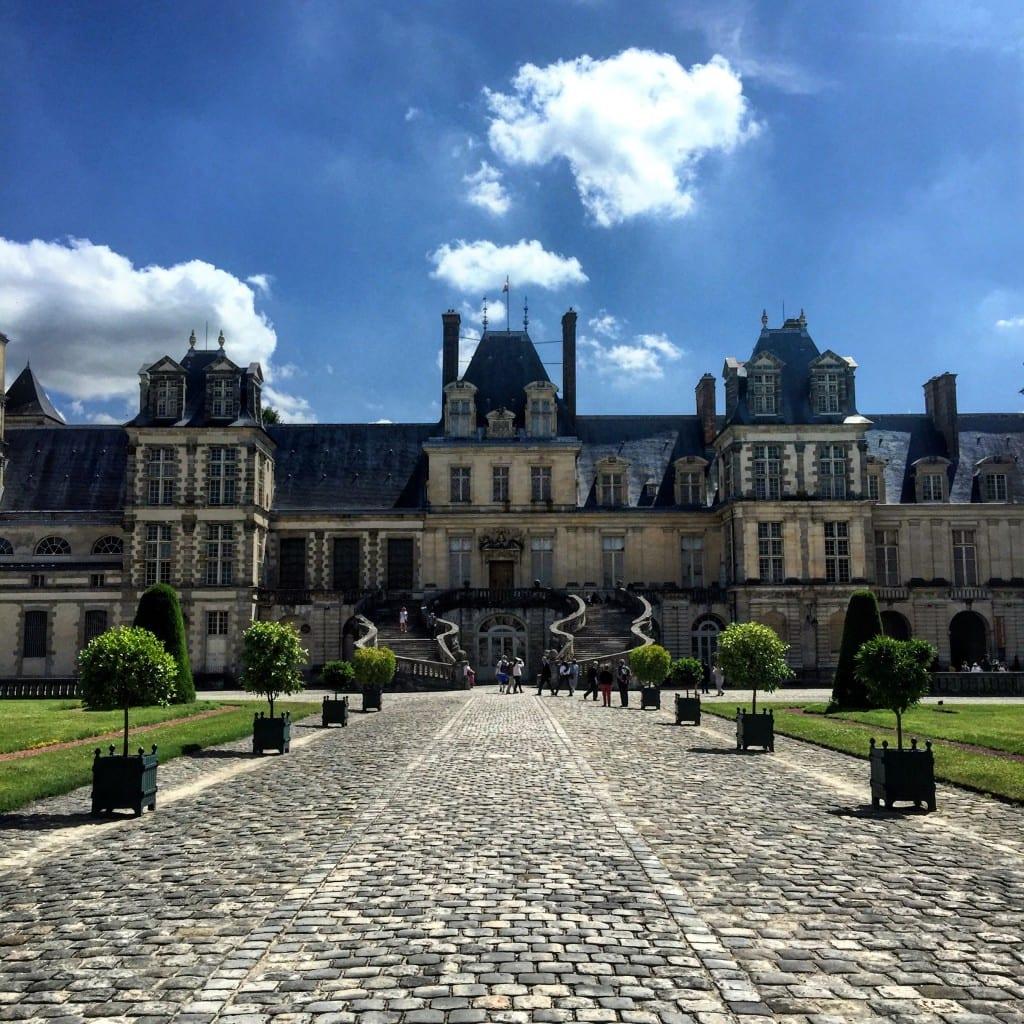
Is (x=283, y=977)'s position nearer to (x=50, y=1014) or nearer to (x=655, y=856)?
(x=50, y=1014)

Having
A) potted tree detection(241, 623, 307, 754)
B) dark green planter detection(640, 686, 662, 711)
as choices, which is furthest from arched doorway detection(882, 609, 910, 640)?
potted tree detection(241, 623, 307, 754)

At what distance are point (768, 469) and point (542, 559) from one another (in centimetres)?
1136

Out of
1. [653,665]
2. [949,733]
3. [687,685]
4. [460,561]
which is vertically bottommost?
[687,685]

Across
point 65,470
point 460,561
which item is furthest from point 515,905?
point 65,470

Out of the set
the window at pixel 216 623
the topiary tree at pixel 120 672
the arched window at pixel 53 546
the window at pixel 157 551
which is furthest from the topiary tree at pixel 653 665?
the arched window at pixel 53 546

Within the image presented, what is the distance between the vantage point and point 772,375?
50.4 m

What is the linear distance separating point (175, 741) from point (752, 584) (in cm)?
3253

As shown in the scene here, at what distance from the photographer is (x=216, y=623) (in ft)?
157

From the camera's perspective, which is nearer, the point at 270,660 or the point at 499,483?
the point at 270,660

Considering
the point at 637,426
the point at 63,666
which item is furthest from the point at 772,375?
the point at 63,666

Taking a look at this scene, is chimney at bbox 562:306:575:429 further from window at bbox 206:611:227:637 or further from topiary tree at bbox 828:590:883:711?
topiary tree at bbox 828:590:883:711

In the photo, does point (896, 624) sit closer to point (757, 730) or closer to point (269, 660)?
point (757, 730)

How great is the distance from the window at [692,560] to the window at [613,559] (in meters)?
2.90

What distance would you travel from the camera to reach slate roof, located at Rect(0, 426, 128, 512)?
52094mm
